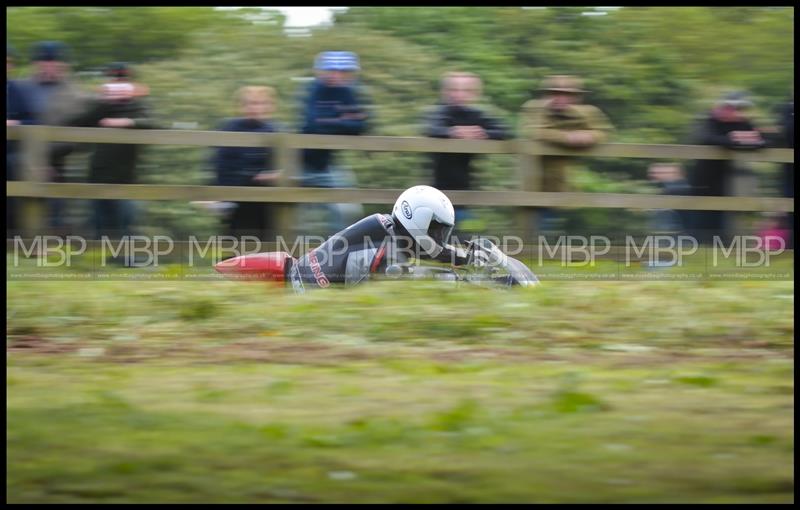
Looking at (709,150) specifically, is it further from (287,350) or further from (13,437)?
(13,437)

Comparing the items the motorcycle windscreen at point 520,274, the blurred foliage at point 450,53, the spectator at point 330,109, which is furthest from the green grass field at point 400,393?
the blurred foliage at point 450,53

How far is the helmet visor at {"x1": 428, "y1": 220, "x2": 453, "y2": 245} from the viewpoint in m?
9.20

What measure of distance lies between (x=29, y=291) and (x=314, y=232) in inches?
105

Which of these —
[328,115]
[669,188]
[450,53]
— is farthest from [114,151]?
[450,53]

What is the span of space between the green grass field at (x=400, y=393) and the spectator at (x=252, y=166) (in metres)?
Result: 1.06

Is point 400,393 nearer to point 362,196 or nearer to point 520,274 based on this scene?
point 520,274

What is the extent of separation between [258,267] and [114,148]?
200cm

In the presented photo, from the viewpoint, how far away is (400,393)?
6.36 meters

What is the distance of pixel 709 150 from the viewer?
36.1ft

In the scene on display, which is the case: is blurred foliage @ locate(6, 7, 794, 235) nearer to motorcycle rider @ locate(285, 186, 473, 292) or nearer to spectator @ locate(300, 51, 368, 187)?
spectator @ locate(300, 51, 368, 187)

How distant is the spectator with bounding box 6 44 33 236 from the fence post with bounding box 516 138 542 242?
4422 millimetres

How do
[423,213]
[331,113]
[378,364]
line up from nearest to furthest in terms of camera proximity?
1. [378,364]
2. [423,213]
3. [331,113]

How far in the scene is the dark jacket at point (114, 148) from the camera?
10.5 m

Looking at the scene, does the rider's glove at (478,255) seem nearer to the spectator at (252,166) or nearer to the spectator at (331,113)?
the spectator at (331,113)
